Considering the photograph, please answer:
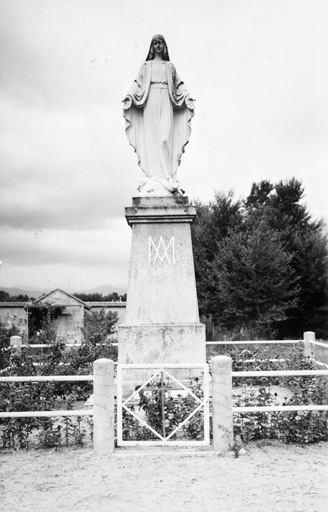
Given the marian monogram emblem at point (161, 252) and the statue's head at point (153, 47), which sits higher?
the statue's head at point (153, 47)

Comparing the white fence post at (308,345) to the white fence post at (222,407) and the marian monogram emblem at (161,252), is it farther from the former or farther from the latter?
the white fence post at (222,407)

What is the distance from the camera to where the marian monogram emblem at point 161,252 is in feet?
28.9

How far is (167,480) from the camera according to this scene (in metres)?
5.22

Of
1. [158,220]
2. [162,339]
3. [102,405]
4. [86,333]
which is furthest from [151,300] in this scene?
[86,333]

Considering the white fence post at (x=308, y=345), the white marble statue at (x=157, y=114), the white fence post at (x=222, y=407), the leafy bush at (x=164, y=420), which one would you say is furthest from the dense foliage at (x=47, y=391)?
the white fence post at (x=308, y=345)

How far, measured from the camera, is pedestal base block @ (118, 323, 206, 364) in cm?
817

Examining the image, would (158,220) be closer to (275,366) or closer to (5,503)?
(275,366)

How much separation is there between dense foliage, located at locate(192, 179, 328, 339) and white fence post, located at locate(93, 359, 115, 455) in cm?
1535

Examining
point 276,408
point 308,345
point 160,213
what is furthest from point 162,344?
point 308,345

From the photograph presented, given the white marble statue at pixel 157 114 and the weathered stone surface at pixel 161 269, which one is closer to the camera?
the weathered stone surface at pixel 161 269

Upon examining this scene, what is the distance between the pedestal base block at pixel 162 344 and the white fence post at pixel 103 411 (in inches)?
80.0

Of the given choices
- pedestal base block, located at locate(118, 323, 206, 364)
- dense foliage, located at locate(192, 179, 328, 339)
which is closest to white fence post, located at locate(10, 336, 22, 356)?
pedestal base block, located at locate(118, 323, 206, 364)

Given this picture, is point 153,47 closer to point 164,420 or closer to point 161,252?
point 161,252

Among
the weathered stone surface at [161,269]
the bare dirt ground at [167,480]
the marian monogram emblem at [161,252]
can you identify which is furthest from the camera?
the marian monogram emblem at [161,252]
